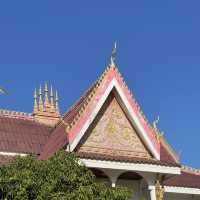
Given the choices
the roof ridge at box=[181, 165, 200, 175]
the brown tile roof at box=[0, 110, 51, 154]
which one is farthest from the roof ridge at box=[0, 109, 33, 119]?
the roof ridge at box=[181, 165, 200, 175]

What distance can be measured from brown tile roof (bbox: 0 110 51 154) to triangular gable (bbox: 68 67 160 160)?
358 cm

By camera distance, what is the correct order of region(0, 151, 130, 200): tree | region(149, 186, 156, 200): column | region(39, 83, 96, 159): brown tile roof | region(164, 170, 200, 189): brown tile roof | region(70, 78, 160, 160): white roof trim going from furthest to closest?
region(164, 170, 200, 189): brown tile roof, region(39, 83, 96, 159): brown tile roof, region(70, 78, 160, 160): white roof trim, region(149, 186, 156, 200): column, region(0, 151, 130, 200): tree

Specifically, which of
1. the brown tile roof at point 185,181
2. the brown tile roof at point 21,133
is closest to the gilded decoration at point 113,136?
the brown tile roof at point 185,181

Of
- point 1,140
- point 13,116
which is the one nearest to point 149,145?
point 1,140

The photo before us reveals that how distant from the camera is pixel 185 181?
18922 mm

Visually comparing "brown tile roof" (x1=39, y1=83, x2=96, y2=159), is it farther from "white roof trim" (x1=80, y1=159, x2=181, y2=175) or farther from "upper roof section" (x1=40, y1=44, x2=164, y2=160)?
"white roof trim" (x1=80, y1=159, x2=181, y2=175)

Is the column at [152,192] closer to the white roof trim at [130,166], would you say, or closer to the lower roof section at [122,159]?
the white roof trim at [130,166]

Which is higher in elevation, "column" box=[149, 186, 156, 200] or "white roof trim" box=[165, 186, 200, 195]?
"white roof trim" box=[165, 186, 200, 195]

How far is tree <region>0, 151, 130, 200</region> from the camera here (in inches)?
436

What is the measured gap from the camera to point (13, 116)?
21.4 m

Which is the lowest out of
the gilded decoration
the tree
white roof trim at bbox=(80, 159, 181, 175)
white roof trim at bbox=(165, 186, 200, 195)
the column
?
the tree

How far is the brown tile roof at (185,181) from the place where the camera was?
1833 cm

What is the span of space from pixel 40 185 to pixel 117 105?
20.0 ft

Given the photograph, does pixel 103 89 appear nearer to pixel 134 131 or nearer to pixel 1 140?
pixel 134 131
